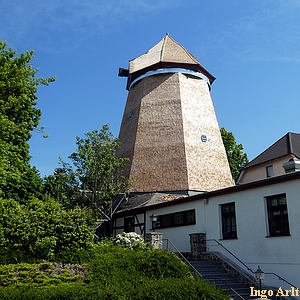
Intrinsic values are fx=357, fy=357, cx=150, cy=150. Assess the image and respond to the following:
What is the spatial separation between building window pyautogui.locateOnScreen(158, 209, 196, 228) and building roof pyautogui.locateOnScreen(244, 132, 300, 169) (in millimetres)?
9628

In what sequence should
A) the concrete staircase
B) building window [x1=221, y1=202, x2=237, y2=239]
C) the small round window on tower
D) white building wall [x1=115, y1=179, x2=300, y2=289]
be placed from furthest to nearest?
1. the small round window on tower
2. building window [x1=221, y1=202, x2=237, y2=239]
3. white building wall [x1=115, y1=179, x2=300, y2=289]
4. the concrete staircase

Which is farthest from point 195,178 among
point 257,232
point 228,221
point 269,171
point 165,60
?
point 257,232

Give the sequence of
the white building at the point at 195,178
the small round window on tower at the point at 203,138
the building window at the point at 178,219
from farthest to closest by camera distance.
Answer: the small round window on tower at the point at 203,138, the building window at the point at 178,219, the white building at the point at 195,178

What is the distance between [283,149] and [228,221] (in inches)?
446

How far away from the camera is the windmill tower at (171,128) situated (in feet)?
79.0

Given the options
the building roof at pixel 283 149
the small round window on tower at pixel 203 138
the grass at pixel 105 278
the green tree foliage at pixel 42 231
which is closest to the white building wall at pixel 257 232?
the grass at pixel 105 278

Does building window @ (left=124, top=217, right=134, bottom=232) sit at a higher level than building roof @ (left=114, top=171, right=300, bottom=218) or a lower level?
lower

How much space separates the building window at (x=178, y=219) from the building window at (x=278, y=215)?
4230mm

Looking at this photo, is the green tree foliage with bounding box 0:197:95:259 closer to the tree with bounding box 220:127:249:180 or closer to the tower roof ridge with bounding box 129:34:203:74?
the tower roof ridge with bounding box 129:34:203:74

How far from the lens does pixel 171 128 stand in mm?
25531

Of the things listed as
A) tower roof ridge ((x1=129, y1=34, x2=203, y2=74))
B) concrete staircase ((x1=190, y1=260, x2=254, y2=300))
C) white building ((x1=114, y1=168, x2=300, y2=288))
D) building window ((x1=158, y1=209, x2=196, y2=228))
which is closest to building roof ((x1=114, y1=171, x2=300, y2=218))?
white building ((x1=114, y1=168, x2=300, y2=288))

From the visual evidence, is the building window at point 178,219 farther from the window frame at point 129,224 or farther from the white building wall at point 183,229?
the window frame at point 129,224

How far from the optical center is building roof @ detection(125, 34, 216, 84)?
91.9 feet

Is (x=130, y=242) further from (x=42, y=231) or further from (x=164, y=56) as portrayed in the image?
(x=164, y=56)
